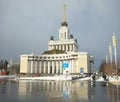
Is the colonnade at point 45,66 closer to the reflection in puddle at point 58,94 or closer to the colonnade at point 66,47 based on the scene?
the colonnade at point 66,47

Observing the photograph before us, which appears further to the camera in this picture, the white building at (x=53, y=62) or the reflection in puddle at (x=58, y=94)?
the white building at (x=53, y=62)

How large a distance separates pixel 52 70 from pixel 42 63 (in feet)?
23.6

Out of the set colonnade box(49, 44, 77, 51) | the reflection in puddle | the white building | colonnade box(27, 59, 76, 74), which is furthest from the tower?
the reflection in puddle

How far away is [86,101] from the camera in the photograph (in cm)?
1112

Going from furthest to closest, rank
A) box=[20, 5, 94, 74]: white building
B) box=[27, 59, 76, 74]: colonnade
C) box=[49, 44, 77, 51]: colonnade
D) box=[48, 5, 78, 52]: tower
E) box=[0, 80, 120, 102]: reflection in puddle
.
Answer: box=[48, 5, 78, 52]: tower, box=[49, 44, 77, 51]: colonnade, box=[27, 59, 76, 74]: colonnade, box=[20, 5, 94, 74]: white building, box=[0, 80, 120, 102]: reflection in puddle

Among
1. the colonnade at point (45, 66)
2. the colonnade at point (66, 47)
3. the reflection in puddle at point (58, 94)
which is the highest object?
the colonnade at point (66, 47)

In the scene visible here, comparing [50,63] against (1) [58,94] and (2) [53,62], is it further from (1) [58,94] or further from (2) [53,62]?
(1) [58,94]

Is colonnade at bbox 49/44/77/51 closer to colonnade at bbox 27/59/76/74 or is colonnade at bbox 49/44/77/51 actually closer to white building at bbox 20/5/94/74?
white building at bbox 20/5/94/74

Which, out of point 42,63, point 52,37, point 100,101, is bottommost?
point 100,101

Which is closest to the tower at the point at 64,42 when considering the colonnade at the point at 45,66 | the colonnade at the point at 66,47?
the colonnade at the point at 66,47

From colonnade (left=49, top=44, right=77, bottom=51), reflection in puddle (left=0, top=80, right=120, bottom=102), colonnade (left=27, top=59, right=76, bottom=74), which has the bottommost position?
reflection in puddle (left=0, top=80, right=120, bottom=102)

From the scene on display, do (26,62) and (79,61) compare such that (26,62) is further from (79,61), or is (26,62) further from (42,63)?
(79,61)

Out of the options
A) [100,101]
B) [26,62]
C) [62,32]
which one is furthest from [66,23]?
[100,101]

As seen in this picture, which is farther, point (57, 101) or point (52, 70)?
point (52, 70)
